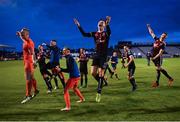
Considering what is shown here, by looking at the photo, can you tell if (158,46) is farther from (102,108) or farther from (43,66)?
(102,108)

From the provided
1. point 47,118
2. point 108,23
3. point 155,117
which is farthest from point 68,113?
point 108,23

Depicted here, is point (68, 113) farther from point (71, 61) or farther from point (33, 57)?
point (33, 57)

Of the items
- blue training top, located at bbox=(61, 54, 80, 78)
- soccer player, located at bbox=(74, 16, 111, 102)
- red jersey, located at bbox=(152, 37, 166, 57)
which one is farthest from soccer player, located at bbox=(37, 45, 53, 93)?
blue training top, located at bbox=(61, 54, 80, 78)

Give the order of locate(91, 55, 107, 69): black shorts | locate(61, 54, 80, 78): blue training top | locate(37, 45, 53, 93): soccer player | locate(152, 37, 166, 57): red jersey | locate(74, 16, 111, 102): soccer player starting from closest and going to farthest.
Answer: locate(61, 54, 80, 78): blue training top < locate(74, 16, 111, 102): soccer player < locate(91, 55, 107, 69): black shorts < locate(37, 45, 53, 93): soccer player < locate(152, 37, 166, 57): red jersey

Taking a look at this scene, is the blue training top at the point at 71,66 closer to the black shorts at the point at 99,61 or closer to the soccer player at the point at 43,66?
the black shorts at the point at 99,61

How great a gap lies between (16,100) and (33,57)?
80.9 inches

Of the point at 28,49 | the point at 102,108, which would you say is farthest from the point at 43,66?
the point at 102,108

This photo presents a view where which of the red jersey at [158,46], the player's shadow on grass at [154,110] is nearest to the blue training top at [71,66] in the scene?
the player's shadow on grass at [154,110]

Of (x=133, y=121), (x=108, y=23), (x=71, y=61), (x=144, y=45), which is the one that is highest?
(x=144, y=45)

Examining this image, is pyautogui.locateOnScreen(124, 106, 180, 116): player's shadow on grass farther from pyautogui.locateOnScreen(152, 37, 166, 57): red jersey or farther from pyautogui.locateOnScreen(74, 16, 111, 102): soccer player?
pyautogui.locateOnScreen(152, 37, 166, 57): red jersey

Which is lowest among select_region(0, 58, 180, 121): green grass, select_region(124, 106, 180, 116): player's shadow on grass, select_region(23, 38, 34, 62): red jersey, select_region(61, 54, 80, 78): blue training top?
→ select_region(124, 106, 180, 116): player's shadow on grass

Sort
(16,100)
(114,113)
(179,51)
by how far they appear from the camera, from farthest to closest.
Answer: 1. (179,51)
2. (16,100)
3. (114,113)

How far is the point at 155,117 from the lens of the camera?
9.45 m

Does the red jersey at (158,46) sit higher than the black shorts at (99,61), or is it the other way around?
the red jersey at (158,46)
